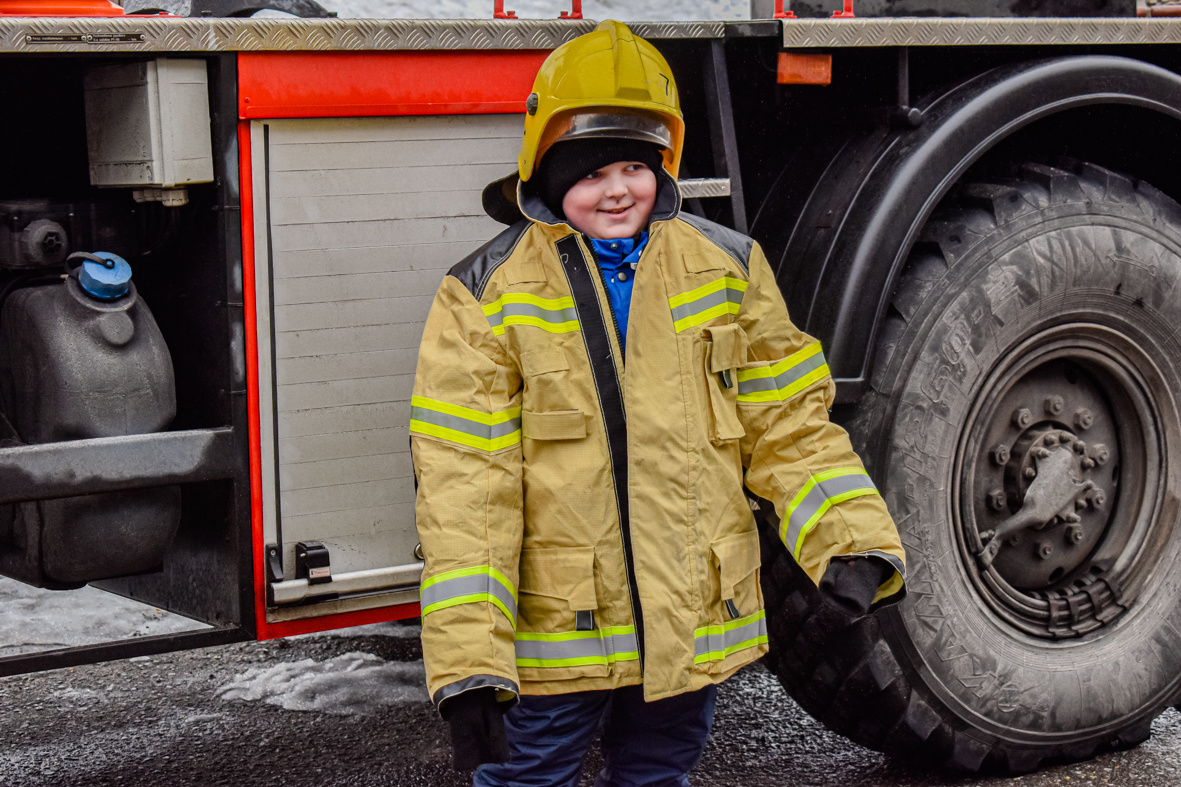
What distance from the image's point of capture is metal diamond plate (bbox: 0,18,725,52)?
220cm

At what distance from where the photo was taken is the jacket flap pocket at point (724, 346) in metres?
2.28

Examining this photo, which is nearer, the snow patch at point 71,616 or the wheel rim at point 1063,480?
the wheel rim at point 1063,480

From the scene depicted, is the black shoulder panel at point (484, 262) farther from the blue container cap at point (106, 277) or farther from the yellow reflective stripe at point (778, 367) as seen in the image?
the blue container cap at point (106, 277)

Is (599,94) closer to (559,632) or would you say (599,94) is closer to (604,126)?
(604,126)

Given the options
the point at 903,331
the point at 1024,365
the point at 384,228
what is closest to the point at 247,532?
the point at 384,228

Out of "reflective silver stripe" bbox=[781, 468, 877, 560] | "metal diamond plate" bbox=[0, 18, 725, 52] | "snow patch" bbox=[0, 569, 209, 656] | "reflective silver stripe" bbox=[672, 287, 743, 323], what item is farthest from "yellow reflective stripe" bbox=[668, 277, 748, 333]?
"snow patch" bbox=[0, 569, 209, 656]

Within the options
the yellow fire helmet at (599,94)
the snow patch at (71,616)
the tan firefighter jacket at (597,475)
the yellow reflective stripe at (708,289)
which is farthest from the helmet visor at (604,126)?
the snow patch at (71,616)

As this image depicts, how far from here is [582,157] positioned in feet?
7.43

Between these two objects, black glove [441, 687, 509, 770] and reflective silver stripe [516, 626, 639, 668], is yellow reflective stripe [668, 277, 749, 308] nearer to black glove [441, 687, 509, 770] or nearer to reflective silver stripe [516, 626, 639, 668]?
reflective silver stripe [516, 626, 639, 668]

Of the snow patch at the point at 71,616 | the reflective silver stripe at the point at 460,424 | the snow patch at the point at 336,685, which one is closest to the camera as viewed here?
the reflective silver stripe at the point at 460,424

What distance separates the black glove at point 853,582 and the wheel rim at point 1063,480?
751 millimetres

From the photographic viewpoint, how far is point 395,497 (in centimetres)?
259

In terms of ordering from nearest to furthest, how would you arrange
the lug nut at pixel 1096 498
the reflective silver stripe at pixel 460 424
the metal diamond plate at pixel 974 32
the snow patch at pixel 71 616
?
the reflective silver stripe at pixel 460 424
the metal diamond plate at pixel 974 32
the lug nut at pixel 1096 498
the snow patch at pixel 71 616

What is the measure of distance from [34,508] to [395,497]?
0.64m
